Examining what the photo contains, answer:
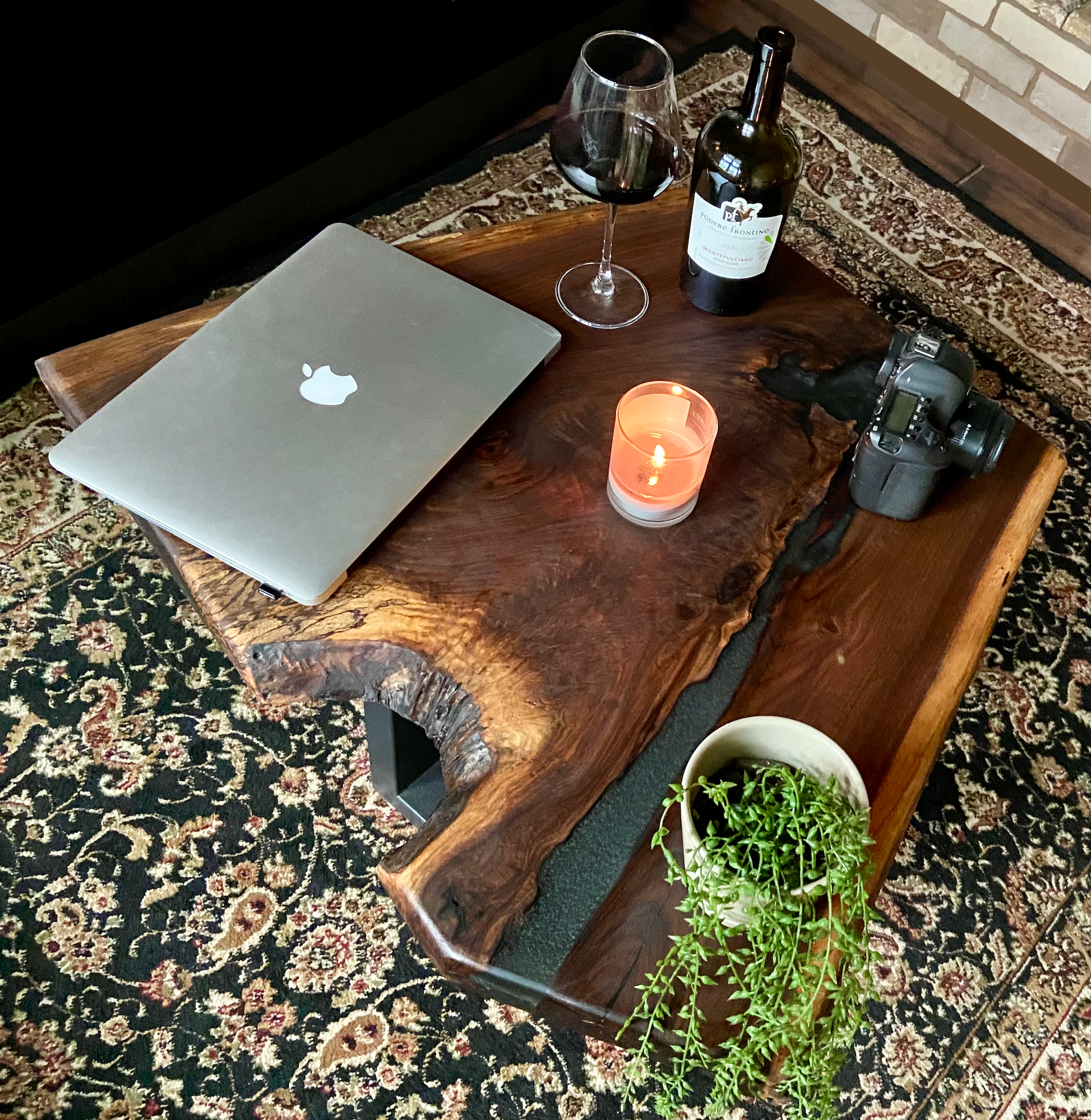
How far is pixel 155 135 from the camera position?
61.2 inches

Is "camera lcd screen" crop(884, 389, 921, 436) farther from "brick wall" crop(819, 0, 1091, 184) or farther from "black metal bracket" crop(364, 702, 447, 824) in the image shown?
"brick wall" crop(819, 0, 1091, 184)

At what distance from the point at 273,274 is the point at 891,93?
1730mm

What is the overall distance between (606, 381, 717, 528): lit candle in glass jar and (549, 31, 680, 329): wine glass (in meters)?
0.19

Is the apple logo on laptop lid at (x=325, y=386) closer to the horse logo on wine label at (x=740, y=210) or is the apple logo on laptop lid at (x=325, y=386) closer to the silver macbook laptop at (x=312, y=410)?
the silver macbook laptop at (x=312, y=410)

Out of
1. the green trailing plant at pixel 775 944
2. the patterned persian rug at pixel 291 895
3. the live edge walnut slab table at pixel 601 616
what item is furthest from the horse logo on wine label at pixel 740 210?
the patterned persian rug at pixel 291 895

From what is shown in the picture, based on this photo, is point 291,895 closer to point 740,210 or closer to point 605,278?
point 605,278

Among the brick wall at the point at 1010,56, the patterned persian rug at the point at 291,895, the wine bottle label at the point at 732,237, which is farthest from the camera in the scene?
the brick wall at the point at 1010,56

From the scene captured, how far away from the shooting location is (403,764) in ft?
4.06

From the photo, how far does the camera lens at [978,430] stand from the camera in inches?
35.9

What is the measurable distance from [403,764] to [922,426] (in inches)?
27.9

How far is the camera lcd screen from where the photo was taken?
2.90ft

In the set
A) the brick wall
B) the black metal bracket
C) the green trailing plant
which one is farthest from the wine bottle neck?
the brick wall

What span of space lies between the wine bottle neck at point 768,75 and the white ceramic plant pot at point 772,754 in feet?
1.73

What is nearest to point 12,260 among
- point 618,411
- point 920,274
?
point 618,411
